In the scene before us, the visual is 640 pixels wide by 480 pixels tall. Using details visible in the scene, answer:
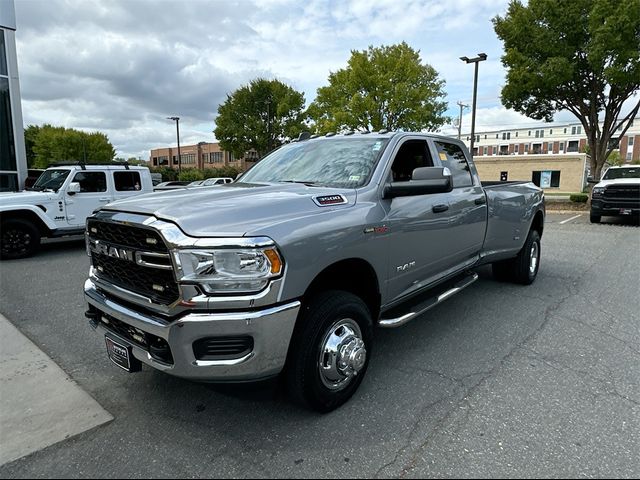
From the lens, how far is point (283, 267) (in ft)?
7.54

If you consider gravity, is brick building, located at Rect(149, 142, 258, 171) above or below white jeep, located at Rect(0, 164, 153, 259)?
above

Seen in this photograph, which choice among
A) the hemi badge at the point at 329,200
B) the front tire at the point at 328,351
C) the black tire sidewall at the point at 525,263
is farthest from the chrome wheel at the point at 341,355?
the black tire sidewall at the point at 525,263

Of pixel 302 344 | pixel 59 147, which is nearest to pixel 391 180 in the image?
pixel 302 344

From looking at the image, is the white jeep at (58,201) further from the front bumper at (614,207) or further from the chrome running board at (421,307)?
the front bumper at (614,207)

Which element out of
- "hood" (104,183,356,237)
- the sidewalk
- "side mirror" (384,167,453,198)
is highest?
"side mirror" (384,167,453,198)

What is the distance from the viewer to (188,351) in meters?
2.22

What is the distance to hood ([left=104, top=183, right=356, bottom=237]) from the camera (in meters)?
2.27

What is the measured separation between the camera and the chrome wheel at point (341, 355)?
265cm

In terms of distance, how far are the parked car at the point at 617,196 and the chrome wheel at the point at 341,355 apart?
43.1 ft

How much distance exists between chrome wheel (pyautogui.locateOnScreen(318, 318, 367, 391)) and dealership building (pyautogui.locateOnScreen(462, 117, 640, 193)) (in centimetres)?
3677

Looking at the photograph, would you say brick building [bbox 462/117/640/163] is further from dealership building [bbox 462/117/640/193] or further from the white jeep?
the white jeep

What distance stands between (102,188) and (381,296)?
27.9 ft

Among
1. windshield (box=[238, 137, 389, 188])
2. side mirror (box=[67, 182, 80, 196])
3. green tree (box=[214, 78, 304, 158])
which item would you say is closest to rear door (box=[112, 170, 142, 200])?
side mirror (box=[67, 182, 80, 196])

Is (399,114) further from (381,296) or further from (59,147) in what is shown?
(59,147)
